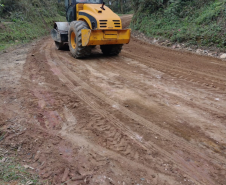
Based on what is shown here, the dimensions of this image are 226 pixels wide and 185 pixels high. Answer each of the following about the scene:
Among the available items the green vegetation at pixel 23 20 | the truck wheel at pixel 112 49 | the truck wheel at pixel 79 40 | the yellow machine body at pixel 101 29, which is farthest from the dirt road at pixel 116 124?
the green vegetation at pixel 23 20

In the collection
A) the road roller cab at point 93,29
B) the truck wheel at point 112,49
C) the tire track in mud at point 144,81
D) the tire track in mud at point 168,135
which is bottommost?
the tire track in mud at point 168,135

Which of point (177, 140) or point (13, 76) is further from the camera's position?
point (13, 76)

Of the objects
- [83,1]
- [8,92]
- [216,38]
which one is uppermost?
[83,1]

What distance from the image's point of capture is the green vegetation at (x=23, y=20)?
13.0 m

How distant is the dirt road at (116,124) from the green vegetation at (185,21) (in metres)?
4.48

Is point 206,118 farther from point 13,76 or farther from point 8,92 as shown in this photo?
point 13,76

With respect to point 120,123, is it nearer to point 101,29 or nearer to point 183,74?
point 183,74

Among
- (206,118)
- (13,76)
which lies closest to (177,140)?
(206,118)

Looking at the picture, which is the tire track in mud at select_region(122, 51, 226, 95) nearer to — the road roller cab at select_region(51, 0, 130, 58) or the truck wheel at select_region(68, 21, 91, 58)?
the road roller cab at select_region(51, 0, 130, 58)

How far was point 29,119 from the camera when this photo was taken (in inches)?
146

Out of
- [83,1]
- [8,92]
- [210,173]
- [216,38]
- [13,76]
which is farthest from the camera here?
[216,38]

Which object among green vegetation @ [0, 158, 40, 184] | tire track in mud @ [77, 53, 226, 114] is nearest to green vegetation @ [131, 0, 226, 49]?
tire track in mud @ [77, 53, 226, 114]

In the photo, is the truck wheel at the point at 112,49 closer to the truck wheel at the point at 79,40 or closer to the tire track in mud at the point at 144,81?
the truck wheel at the point at 79,40

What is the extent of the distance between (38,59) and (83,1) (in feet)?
10.2
